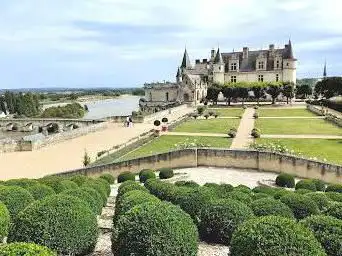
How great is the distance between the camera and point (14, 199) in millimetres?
10625

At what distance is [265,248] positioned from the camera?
668 cm

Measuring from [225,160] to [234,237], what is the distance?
63.2 ft

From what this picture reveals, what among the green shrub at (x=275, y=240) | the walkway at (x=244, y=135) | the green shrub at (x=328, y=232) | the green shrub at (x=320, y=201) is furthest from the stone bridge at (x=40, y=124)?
the green shrub at (x=275, y=240)

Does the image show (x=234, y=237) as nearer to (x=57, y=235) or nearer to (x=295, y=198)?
(x=57, y=235)

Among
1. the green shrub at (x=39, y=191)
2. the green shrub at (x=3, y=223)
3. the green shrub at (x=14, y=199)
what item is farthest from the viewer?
the green shrub at (x=39, y=191)

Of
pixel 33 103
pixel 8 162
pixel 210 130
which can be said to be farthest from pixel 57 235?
pixel 33 103

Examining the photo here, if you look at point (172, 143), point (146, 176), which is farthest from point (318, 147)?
point (146, 176)

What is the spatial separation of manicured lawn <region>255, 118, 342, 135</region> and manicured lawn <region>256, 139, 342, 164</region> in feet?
17.9

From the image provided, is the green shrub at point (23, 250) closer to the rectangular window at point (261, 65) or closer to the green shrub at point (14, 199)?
the green shrub at point (14, 199)

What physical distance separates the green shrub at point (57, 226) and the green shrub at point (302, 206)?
15.9ft

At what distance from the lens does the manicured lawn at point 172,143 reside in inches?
1265

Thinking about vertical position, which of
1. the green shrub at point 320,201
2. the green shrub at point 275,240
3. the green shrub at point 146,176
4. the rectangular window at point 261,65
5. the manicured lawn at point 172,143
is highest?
the rectangular window at point 261,65

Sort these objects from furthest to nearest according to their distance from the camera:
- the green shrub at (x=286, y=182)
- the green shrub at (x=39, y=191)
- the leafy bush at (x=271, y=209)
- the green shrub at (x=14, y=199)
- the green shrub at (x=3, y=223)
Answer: the green shrub at (x=286, y=182)
the green shrub at (x=39, y=191)
the green shrub at (x=14, y=199)
the leafy bush at (x=271, y=209)
the green shrub at (x=3, y=223)

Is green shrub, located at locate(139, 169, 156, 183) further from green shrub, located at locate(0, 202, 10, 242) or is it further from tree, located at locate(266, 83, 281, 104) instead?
tree, located at locate(266, 83, 281, 104)
